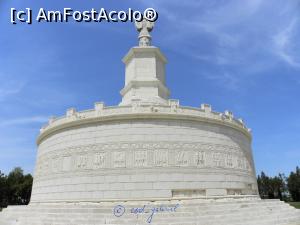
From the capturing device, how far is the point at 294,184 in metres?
Result: 56.0

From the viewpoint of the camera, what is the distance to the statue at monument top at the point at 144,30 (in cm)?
2900

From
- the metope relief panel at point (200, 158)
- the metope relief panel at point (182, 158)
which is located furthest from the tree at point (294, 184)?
the metope relief panel at point (182, 158)

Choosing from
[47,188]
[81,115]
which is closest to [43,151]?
[47,188]

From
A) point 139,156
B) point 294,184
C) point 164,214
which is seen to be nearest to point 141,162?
point 139,156

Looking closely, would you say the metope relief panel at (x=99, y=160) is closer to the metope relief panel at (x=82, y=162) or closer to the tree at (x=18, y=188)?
the metope relief panel at (x=82, y=162)

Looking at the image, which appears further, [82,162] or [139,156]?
[82,162]

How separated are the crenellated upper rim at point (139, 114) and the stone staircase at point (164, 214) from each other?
5.28 metres

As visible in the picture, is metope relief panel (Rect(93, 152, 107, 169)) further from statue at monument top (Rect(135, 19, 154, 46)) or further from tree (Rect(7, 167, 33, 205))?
tree (Rect(7, 167, 33, 205))

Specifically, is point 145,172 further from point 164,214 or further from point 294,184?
point 294,184

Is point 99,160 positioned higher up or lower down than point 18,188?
lower down

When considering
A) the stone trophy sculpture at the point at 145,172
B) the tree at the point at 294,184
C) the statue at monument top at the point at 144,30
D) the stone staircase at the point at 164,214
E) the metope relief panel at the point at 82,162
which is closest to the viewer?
the stone staircase at the point at 164,214

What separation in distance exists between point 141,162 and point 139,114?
10.00 ft

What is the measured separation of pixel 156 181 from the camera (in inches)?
716

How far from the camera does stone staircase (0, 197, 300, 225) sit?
1555cm
